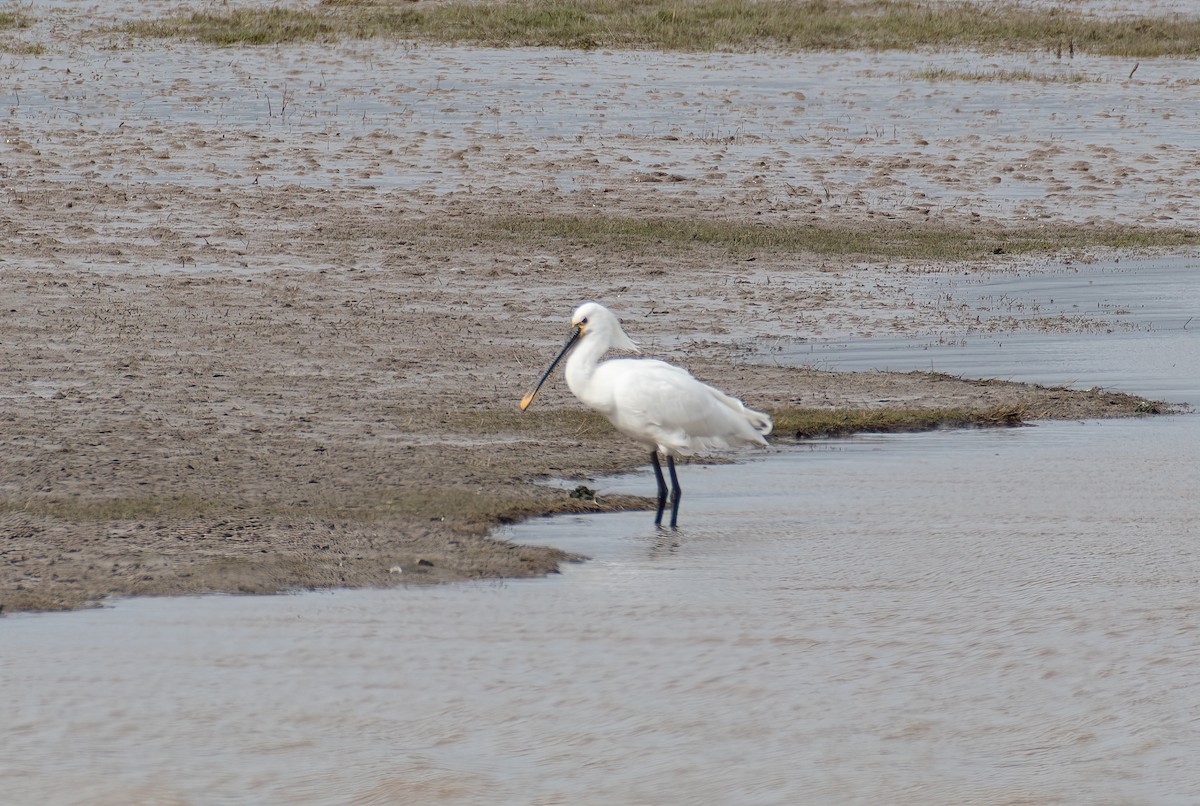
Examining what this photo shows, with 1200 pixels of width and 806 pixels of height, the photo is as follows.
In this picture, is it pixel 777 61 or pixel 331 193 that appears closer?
pixel 331 193

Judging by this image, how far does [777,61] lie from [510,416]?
2563 cm

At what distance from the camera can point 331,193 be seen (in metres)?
18.3

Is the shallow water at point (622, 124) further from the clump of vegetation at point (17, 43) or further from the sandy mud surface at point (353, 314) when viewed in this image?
the clump of vegetation at point (17, 43)

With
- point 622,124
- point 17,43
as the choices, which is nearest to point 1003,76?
A: point 622,124

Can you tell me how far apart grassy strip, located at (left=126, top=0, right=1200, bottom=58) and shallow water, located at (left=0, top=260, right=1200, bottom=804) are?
29.6 meters

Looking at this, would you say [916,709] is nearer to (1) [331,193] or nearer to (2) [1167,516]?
(2) [1167,516]

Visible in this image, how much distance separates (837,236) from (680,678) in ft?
35.8

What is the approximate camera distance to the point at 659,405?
8.13m

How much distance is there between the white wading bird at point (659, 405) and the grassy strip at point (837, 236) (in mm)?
7112

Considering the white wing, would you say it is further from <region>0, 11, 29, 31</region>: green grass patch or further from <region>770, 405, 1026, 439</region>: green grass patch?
<region>0, 11, 29, 31</region>: green grass patch

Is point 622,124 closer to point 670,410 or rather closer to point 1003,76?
point 1003,76

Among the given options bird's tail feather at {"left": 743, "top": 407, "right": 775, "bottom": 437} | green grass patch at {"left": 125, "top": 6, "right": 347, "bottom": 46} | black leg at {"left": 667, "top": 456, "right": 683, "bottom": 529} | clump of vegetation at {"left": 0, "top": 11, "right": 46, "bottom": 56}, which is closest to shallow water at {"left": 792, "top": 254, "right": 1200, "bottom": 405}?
bird's tail feather at {"left": 743, "top": 407, "right": 775, "bottom": 437}

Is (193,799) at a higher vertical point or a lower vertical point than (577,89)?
lower

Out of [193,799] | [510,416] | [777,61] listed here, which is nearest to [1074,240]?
[510,416]
